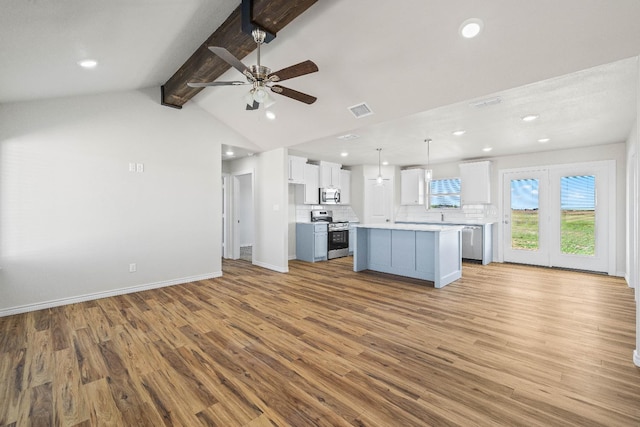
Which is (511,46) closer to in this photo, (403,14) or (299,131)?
(403,14)


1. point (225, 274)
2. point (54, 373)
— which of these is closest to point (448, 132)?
point (225, 274)

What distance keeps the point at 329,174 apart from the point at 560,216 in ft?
17.0

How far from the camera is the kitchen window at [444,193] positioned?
7.45 m

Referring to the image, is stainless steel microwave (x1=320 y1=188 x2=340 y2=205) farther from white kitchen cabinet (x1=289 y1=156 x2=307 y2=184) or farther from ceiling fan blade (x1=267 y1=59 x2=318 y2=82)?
ceiling fan blade (x1=267 y1=59 x2=318 y2=82)

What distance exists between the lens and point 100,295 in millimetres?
4035

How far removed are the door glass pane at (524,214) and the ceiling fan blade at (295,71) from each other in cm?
611

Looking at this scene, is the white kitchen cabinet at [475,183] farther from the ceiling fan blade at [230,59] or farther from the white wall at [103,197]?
the ceiling fan blade at [230,59]

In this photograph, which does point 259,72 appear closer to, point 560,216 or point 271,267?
point 271,267

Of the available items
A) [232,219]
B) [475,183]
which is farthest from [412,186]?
[232,219]

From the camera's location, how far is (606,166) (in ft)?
17.7

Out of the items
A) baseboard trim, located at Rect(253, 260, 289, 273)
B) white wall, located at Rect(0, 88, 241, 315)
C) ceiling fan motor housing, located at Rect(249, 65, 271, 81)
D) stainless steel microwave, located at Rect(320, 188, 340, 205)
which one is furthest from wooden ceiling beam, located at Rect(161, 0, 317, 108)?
stainless steel microwave, located at Rect(320, 188, 340, 205)

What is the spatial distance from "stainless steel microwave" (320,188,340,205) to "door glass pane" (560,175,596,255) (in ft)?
16.2

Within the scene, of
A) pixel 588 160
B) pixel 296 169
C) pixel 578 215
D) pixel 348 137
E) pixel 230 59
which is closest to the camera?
pixel 230 59

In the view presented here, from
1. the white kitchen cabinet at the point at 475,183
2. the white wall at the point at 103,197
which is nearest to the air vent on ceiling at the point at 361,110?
the white wall at the point at 103,197
